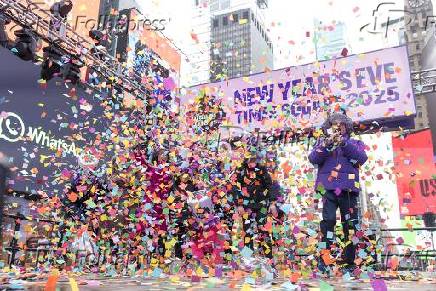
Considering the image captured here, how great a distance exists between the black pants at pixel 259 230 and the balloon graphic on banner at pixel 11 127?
4.88m

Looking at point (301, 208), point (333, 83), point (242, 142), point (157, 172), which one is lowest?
point (301, 208)

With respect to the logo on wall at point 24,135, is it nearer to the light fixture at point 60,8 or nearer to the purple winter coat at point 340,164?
the light fixture at point 60,8

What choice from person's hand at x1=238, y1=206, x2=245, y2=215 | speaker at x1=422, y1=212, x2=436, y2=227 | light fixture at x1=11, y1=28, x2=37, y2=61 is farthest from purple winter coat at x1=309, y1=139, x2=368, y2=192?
light fixture at x1=11, y1=28, x2=37, y2=61

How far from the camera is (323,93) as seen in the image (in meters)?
8.69

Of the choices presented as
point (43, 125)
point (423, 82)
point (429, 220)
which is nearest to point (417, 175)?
point (429, 220)

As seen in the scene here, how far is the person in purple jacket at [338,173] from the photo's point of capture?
4363 millimetres

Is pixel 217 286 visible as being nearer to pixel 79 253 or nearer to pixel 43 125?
pixel 79 253

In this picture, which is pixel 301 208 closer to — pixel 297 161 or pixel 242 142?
pixel 297 161

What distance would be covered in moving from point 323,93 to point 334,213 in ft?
15.5

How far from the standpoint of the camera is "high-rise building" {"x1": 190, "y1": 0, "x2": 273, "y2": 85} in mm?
9742

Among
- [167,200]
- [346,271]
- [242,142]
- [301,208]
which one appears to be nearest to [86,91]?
[242,142]

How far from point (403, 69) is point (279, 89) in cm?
252

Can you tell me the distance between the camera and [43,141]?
28.3 feet

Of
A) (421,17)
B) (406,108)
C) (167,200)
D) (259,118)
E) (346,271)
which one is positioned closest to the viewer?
(346,271)
